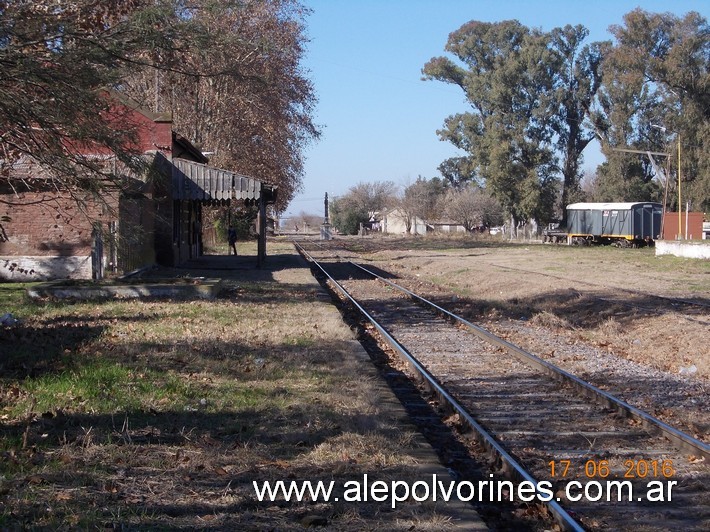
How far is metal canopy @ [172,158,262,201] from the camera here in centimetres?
2811

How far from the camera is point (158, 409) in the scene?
831cm

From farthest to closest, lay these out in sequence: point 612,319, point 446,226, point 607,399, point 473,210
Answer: point 446,226
point 473,210
point 612,319
point 607,399

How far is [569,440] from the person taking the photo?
7938 millimetres

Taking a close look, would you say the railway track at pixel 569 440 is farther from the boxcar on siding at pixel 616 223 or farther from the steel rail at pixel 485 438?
the boxcar on siding at pixel 616 223

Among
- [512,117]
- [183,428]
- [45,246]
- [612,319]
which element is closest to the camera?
[183,428]

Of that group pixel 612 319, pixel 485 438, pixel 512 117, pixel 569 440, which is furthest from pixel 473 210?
pixel 485 438

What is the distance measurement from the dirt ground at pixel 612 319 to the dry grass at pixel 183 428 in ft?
11.2

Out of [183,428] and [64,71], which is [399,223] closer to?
[64,71]

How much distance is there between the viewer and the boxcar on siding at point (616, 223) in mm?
59656

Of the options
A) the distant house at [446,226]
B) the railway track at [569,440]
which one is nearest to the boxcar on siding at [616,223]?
the distant house at [446,226]

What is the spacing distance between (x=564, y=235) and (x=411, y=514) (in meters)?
68.2

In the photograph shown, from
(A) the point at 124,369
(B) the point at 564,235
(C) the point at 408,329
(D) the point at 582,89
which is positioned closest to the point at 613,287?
(C) the point at 408,329

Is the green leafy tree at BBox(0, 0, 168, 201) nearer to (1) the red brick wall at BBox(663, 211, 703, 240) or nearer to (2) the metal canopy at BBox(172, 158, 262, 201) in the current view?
(2) the metal canopy at BBox(172, 158, 262, 201)

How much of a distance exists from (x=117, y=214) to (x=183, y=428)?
14.7 feet
